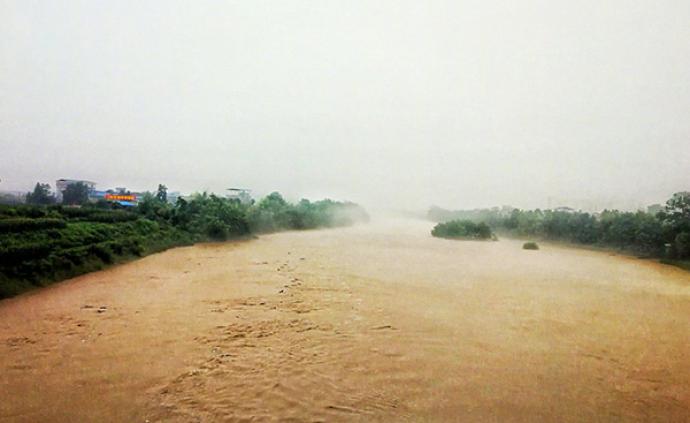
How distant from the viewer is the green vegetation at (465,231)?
102 feet

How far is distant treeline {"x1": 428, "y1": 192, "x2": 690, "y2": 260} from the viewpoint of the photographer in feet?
63.6

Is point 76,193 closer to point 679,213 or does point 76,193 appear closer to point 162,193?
point 162,193

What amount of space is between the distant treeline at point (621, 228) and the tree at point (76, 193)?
116 ft

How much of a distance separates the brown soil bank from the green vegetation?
1826 centimetres

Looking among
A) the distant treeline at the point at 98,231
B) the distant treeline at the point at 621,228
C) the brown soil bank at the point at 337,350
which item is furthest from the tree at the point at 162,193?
the distant treeline at the point at 621,228

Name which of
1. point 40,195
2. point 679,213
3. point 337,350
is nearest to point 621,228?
point 679,213

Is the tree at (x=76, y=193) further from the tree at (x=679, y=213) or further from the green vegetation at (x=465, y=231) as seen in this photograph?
the tree at (x=679, y=213)

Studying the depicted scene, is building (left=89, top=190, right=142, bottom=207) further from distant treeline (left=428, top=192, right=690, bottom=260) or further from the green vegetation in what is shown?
distant treeline (left=428, top=192, right=690, bottom=260)

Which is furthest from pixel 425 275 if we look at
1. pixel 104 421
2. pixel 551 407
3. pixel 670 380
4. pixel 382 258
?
pixel 104 421

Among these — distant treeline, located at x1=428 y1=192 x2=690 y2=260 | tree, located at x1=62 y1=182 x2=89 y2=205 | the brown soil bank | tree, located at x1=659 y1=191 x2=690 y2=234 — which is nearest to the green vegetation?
distant treeline, located at x1=428 y1=192 x2=690 y2=260

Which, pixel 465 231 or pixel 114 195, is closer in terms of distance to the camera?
pixel 465 231

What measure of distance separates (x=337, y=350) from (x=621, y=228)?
2414 centimetres

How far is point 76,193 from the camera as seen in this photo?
29.7m

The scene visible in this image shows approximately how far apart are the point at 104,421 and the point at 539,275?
14944 mm
